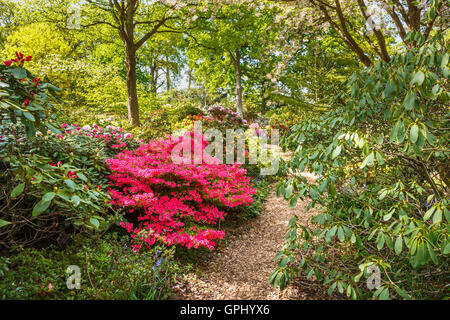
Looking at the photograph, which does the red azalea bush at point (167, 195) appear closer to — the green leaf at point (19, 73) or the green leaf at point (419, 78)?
the green leaf at point (19, 73)

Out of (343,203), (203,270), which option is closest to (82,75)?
(203,270)

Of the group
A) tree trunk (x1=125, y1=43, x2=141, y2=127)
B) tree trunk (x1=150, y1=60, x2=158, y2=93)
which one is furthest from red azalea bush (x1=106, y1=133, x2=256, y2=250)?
tree trunk (x1=150, y1=60, x2=158, y2=93)

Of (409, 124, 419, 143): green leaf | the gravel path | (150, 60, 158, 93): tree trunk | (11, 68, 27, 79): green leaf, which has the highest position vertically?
(150, 60, 158, 93): tree trunk

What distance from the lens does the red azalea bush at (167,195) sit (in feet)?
9.70

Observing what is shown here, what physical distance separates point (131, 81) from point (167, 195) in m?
5.06

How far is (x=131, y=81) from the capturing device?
24.3 ft

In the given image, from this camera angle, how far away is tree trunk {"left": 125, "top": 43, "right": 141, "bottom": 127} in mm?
7227

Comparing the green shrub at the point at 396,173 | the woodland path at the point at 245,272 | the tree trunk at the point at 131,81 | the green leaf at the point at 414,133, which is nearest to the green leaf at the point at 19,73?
the green shrub at the point at 396,173

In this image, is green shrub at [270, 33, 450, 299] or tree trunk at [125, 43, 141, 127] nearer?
green shrub at [270, 33, 450, 299]

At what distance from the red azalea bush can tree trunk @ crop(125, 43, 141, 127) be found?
12.0ft

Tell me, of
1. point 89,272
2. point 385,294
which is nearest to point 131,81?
point 89,272

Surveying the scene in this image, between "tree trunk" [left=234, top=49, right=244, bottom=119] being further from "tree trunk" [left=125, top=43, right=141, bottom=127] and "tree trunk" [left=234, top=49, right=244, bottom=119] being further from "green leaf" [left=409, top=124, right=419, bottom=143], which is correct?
"green leaf" [left=409, top=124, right=419, bottom=143]

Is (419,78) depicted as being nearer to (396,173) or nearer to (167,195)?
(396,173)

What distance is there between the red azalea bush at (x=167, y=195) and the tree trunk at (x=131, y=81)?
12.0 ft
